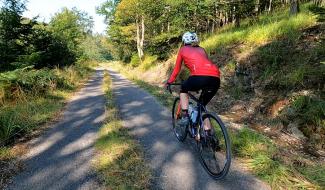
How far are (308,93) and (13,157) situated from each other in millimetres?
6459

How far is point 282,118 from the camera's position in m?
7.12

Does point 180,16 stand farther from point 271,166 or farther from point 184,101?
point 271,166

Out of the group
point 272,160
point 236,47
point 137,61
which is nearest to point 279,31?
point 236,47

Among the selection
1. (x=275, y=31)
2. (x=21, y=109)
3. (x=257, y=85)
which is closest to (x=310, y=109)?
(x=257, y=85)

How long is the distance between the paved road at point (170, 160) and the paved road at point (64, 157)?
97 centimetres

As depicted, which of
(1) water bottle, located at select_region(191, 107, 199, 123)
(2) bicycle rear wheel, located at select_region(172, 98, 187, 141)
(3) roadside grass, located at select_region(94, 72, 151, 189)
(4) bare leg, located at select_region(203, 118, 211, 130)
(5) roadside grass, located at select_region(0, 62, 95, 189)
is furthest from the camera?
(2) bicycle rear wheel, located at select_region(172, 98, 187, 141)

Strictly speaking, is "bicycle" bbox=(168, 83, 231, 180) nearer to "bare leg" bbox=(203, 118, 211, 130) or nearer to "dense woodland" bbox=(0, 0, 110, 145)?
"bare leg" bbox=(203, 118, 211, 130)

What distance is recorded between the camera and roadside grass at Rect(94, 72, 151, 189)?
424 centimetres

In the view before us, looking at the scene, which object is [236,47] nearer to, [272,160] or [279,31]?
[279,31]

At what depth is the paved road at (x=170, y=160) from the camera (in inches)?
168

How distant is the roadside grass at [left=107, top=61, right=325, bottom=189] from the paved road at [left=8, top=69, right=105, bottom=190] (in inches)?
97.5

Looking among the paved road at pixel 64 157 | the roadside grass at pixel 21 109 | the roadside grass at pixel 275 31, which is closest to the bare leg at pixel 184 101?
the paved road at pixel 64 157

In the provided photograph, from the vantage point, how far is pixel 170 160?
5.24 metres

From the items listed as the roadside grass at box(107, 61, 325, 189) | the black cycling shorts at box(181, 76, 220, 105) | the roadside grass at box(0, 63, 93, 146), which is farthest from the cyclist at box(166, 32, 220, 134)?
the roadside grass at box(0, 63, 93, 146)
